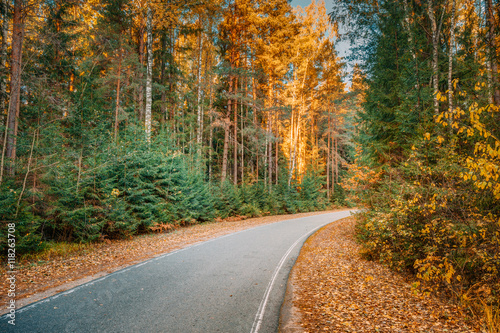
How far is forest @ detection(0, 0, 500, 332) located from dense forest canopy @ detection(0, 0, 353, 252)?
10 centimetres

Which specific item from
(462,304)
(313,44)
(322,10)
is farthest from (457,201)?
(322,10)

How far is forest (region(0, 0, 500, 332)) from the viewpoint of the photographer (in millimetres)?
4598

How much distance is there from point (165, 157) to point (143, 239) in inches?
180

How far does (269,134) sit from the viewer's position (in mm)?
21047

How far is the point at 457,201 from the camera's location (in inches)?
183

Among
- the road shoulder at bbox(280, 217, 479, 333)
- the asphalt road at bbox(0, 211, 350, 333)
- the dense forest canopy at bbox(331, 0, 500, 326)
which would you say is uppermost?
the dense forest canopy at bbox(331, 0, 500, 326)

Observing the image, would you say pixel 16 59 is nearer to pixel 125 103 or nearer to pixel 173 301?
pixel 173 301

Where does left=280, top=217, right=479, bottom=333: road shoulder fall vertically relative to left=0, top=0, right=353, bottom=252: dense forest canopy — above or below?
below

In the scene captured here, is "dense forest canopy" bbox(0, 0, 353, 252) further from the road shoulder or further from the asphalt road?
the road shoulder

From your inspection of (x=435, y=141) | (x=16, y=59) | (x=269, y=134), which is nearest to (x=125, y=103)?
A: (x=16, y=59)

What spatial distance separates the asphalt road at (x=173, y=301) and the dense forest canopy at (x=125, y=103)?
3.70 metres

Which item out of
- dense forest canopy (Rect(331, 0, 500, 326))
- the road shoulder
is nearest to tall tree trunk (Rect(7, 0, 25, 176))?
the road shoulder

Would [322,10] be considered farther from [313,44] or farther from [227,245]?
[227,245]

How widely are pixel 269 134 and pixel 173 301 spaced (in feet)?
58.2
